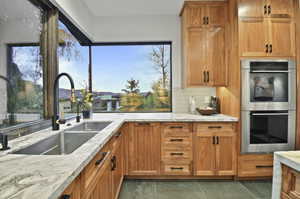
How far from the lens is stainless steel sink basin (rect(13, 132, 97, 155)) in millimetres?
1361

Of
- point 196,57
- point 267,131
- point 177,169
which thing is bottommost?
point 177,169

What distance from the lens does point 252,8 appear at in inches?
106

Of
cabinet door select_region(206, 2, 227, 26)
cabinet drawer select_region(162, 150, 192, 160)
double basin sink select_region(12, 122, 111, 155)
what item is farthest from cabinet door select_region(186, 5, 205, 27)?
double basin sink select_region(12, 122, 111, 155)

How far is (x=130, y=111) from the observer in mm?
3592

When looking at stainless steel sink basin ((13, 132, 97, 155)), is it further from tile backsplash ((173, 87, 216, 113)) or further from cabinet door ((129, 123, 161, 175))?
tile backsplash ((173, 87, 216, 113))

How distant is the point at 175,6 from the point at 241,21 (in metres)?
1.07

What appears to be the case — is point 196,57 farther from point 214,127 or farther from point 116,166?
point 116,166

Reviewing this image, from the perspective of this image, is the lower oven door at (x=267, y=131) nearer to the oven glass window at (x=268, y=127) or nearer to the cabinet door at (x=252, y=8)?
Result: the oven glass window at (x=268, y=127)

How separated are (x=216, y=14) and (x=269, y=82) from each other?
133 cm

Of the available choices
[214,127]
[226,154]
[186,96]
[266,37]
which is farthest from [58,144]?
[266,37]

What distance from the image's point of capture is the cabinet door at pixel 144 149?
2.79 meters

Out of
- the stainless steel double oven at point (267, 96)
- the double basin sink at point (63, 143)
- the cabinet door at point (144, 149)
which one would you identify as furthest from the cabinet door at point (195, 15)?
the double basin sink at point (63, 143)

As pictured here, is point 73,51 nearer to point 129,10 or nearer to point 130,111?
point 129,10

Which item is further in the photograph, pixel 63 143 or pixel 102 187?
pixel 63 143
